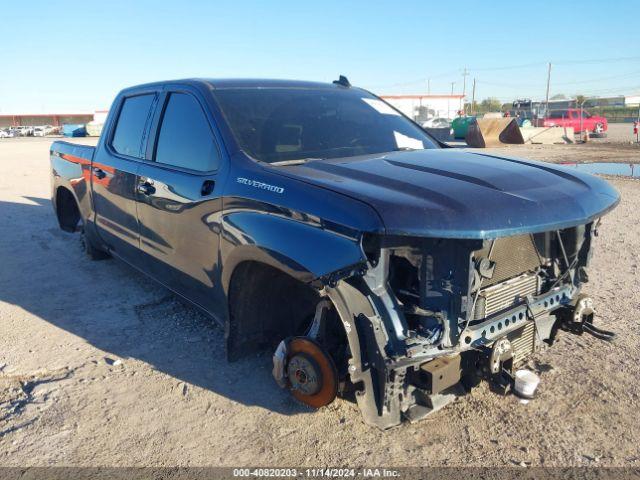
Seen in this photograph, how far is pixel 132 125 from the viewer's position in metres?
4.66

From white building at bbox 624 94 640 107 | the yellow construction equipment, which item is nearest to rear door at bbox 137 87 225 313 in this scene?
the yellow construction equipment

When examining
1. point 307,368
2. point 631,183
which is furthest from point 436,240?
point 631,183

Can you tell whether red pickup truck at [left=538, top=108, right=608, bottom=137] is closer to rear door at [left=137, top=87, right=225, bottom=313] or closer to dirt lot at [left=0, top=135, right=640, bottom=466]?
dirt lot at [left=0, top=135, right=640, bottom=466]

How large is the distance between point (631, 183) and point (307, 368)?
445 inches

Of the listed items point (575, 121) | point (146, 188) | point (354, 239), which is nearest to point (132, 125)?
point (146, 188)

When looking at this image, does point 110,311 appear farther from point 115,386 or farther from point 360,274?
point 360,274

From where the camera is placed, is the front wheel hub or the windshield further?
the windshield

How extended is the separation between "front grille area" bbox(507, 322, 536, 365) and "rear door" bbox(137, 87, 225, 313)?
1.77m

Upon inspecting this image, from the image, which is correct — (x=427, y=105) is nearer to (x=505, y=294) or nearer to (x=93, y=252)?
(x=93, y=252)

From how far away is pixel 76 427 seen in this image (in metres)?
3.03

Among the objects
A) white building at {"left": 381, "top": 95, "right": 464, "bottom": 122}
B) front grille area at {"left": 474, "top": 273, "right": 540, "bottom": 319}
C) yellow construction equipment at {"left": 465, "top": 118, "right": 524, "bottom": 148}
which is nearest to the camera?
front grille area at {"left": 474, "top": 273, "right": 540, "bottom": 319}

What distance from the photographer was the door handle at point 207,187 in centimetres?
332

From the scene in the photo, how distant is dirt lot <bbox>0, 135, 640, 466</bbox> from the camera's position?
9.09 feet

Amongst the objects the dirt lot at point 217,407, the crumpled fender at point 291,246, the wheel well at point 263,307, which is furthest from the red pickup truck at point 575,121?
the crumpled fender at point 291,246
